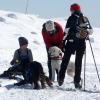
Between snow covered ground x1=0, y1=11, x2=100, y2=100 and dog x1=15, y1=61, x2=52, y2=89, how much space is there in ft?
0.46

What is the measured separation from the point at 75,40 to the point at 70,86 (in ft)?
4.27

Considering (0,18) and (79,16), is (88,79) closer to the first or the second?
(79,16)

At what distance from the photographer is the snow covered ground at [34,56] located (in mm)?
9984

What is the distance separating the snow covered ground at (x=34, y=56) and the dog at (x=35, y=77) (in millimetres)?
141

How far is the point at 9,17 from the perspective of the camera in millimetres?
40188

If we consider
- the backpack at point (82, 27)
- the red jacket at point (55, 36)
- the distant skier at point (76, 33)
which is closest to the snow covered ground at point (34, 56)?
the distant skier at point (76, 33)

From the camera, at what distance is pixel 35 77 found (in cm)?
1114

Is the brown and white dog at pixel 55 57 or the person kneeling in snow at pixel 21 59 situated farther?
the brown and white dog at pixel 55 57

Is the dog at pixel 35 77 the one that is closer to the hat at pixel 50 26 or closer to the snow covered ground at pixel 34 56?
the snow covered ground at pixel 34 56

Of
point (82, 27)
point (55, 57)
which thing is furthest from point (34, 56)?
point (82, 27)

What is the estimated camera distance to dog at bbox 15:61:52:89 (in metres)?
11.1

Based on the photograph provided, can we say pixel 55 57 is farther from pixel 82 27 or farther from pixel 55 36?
pixel 82 27

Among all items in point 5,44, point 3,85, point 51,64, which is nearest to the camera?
point 3,85

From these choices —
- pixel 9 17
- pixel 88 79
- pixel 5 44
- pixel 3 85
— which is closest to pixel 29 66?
pixel 3 85
